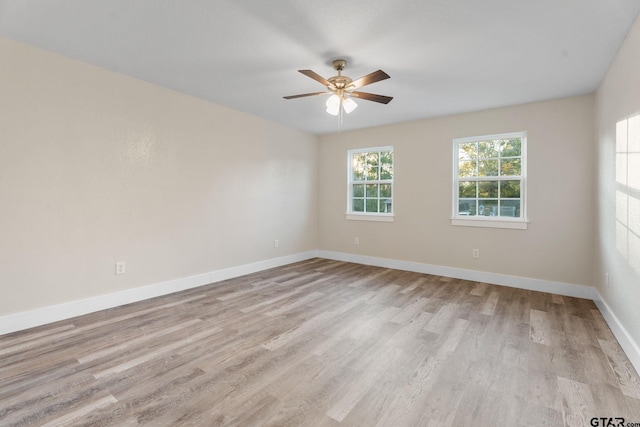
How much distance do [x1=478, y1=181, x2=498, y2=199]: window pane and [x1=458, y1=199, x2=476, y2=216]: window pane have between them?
6.0 inches

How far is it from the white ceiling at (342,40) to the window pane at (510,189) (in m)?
1.17

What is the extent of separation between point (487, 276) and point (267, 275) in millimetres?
3260

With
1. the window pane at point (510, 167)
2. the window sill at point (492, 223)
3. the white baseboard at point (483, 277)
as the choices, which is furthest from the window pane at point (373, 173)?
the window pane at point (510, 167)

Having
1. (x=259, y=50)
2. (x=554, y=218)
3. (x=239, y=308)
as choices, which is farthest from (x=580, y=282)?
(x=259, y=50)

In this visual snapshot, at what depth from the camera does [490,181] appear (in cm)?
434

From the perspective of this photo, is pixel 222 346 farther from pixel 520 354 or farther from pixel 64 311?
pixel 520 354

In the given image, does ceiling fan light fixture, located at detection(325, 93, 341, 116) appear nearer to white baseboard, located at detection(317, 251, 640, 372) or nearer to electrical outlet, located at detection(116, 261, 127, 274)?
electrical outlet, located at detection(116, 261, 127, 274)

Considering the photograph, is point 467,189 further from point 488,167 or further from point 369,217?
point 369,217

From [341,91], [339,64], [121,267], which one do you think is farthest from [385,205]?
[121,267]

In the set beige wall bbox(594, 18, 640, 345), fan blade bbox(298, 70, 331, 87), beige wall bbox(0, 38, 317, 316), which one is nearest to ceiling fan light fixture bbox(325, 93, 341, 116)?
fan blade bbox(298, 70, 331, 87)

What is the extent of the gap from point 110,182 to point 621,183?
4.85 metres

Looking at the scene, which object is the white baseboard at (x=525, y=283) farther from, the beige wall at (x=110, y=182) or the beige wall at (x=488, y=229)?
the beige wall at (x=110, y=182)

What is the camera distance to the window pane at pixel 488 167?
14.1ft

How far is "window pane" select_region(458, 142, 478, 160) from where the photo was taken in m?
4.48
